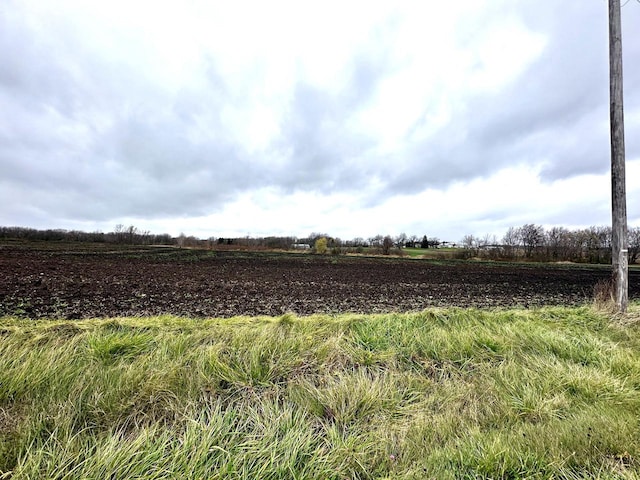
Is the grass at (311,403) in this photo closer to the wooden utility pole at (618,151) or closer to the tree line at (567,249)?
the wooden utility pole at (618,151)

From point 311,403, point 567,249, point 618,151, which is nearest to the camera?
point 311,403

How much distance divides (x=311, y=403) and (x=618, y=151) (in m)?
8.00

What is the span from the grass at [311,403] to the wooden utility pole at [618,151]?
2.68 meters

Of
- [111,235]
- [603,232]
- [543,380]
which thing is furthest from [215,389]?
Answer: [111,235]

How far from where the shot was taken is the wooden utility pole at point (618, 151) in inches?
229

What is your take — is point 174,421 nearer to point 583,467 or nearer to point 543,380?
point 583,467

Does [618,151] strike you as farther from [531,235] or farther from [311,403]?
[531,235]

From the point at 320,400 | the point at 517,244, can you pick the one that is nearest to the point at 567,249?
the point at 517,244

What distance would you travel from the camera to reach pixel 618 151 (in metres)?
5.85

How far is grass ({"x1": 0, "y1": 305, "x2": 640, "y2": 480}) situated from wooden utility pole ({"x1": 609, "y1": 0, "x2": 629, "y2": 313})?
8.79 feet

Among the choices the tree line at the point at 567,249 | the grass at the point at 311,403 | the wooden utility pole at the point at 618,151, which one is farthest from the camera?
the tree line at the point at 567,249

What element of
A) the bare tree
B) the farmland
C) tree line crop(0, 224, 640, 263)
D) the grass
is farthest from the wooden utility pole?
the bare tree

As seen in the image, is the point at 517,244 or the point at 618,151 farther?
the point at 517,244

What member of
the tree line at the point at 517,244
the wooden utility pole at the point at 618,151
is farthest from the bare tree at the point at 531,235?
the wooden utility pole at the point at 618,151
